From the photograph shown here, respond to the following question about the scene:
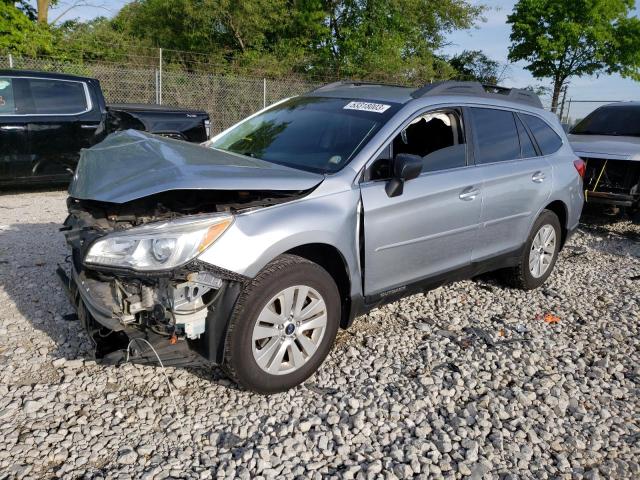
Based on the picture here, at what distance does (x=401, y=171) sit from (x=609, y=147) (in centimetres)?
573

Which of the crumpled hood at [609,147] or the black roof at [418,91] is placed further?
the crumpled hood at [609,147]

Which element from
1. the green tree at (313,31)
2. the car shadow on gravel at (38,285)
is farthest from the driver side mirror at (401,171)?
the green tree at (313,31)

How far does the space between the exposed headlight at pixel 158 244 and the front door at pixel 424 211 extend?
1.06m

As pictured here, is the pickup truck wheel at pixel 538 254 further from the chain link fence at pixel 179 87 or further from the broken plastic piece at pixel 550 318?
the chain link fence at pixel 179 87

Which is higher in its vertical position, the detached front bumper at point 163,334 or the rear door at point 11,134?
the rear door at point 11,134

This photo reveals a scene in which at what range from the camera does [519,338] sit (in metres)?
4.19

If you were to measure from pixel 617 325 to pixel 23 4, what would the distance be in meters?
22.7

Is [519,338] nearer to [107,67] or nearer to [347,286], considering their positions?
[347,286]

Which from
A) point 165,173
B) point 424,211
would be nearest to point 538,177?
point 424,211

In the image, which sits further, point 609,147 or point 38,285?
point 609,147

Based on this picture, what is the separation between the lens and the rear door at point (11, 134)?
7711mm

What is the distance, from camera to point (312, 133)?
3.91m

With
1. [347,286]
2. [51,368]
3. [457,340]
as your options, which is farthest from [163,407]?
[457,340]

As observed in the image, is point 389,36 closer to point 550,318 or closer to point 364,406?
point 550,318
